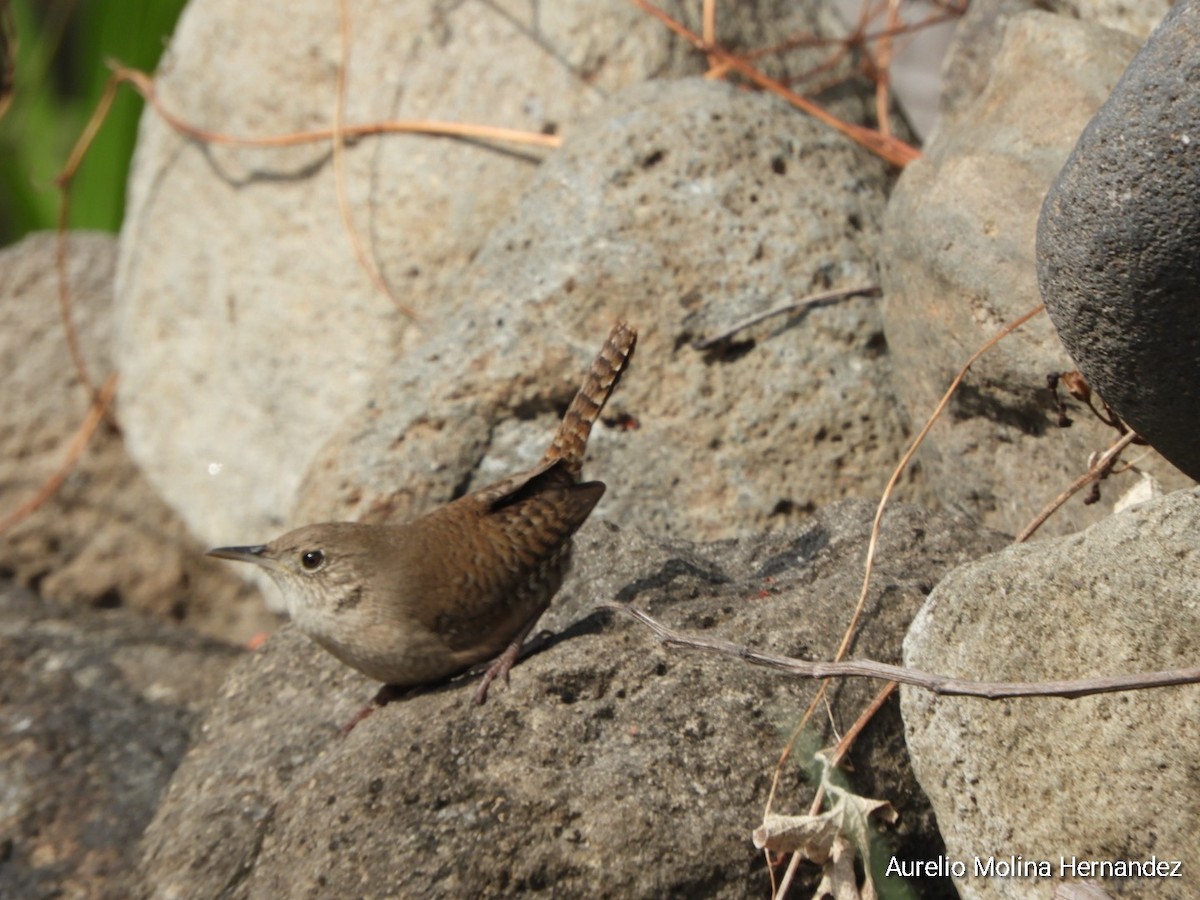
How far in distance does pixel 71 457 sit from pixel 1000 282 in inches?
166

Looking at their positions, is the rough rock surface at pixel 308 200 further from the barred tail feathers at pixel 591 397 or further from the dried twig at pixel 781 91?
the barred tail feathers at pixel 591 397

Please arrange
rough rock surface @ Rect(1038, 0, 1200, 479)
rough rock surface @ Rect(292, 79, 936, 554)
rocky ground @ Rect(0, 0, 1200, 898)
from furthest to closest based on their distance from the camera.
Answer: rough rock surface @ Rect(292, 79, 936, 554) → rocky ground @ Rect(0, 0, 1200, 898) → rough rock surface @ Rect(1038, 0, 1200, 479)

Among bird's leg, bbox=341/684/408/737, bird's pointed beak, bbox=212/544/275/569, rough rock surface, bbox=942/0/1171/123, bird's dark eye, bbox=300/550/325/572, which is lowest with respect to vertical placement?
bird's leg, bbox=341/684/408/737

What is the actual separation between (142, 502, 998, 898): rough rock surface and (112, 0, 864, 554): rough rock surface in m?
1.89

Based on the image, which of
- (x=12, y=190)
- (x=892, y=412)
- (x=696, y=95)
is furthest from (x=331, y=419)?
(x=12, y=190)

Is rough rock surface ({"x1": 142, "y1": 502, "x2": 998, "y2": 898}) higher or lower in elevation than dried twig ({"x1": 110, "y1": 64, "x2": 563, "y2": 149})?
lower

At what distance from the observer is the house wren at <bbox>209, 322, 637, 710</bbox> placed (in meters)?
3.19

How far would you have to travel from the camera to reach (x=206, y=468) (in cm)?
548

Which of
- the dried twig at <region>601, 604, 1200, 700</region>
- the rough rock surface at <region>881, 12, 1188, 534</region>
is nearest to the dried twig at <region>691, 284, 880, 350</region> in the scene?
the rough rock surface at <region>881, 12, 1188, 534</region>

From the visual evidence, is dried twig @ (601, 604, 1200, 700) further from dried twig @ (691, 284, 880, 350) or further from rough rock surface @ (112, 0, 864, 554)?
rough rock surface @ (112, 0, 864, 554)

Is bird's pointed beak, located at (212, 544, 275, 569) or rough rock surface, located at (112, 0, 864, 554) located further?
rough rock surface, located at (112, 0, 864, 554)

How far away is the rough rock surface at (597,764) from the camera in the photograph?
257cm

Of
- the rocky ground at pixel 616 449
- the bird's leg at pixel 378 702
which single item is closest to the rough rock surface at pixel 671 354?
the rocky ground at pixel 616 449

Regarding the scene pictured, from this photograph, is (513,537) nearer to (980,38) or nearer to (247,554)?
(247,554)
